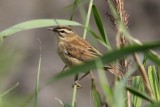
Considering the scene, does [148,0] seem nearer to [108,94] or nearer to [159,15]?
[159,15]

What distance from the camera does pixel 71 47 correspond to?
4.94 m

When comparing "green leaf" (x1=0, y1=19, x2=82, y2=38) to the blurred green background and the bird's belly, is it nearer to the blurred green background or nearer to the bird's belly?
the bird's belly

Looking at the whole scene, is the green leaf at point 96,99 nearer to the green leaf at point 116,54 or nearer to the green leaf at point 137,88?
the green leaf at point 137,88

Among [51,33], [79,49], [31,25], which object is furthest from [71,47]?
[51,33]

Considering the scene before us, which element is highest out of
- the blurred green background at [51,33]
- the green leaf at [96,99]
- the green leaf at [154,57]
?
the blurred green background at [51,33]

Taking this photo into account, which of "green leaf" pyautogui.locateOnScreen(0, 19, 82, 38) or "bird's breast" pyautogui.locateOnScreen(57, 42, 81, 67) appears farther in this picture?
"bird's breast" pyautogui.locateOnScreen(57, 42, 81, 67)

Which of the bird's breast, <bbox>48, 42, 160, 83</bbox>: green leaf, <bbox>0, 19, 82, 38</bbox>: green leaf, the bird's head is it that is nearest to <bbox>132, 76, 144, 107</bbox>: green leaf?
<bbox>0, 19, 82, 38</bbox>: green leaf

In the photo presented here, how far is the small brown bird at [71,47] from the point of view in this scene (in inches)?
180

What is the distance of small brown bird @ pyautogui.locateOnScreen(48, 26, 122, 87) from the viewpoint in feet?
15.0

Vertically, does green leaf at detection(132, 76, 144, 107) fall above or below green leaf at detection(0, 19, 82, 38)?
below

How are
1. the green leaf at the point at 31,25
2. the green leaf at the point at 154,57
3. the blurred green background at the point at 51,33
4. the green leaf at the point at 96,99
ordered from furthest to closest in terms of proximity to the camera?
1. the blurred green background at the point at 51,33
2. the green leaf at the point at 96,99
3. the green leaf at the point at 31,25
4. the green leaf at the point at 154,57

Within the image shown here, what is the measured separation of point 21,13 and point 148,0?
6.56 ft

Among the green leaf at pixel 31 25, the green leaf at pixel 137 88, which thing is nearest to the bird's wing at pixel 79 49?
the green leaf at pixel 137 88

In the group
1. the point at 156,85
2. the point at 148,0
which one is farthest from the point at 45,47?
the point at 156,85
